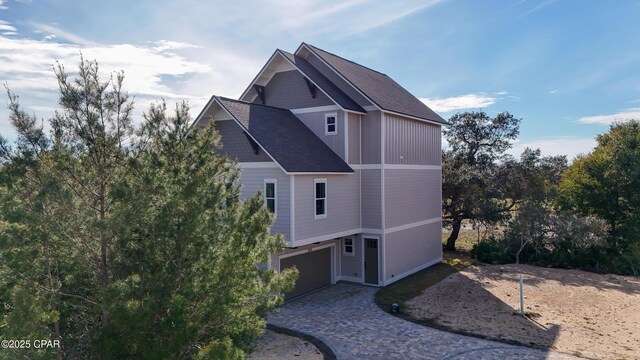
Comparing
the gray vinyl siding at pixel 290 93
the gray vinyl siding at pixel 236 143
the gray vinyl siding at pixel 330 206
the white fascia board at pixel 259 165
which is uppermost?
the gray vinyl siding at pixel 290 93

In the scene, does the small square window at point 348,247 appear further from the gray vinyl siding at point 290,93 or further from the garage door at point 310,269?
the gray vinyl siding at point 290,93

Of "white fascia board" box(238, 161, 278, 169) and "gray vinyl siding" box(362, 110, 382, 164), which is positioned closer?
"white fascia board" box(238, 161, 278, 169)

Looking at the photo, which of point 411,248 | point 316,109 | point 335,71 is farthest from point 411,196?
point 335,71

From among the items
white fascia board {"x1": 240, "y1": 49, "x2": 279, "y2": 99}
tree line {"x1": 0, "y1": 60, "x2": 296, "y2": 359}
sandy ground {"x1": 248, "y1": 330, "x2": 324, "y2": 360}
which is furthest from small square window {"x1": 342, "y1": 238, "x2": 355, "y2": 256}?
tree line {"x1": 0, "y1": 60, "x2": 296, "y2": 359}

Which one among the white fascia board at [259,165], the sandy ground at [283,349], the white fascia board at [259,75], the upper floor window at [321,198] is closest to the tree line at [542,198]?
the upper floor window at [321,198]

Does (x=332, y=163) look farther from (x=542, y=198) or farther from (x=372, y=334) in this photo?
(x=542, y=198)

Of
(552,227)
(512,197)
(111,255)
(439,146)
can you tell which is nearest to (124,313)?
(111,255)

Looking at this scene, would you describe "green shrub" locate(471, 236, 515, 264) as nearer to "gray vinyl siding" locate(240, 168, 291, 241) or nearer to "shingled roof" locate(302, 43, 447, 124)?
"shingled roof" locate(302, 43, 447, 124)
